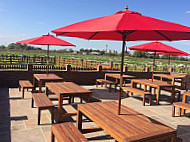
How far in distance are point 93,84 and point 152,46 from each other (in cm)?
432

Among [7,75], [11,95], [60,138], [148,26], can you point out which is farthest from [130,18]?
[7,75]

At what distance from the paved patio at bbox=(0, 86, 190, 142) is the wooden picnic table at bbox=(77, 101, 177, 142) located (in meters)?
0.86

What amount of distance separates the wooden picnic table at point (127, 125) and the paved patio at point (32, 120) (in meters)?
0.86

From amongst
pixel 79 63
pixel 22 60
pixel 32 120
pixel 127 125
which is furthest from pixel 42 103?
pixel 79 63

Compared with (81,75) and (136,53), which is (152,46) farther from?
(136,53)

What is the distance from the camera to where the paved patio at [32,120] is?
12.4 feet

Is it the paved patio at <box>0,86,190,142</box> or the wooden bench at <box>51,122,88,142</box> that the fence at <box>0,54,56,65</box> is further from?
the wooden bench at <box>51,122,88,142</box>

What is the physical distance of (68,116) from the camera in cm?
473

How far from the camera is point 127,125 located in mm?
2697

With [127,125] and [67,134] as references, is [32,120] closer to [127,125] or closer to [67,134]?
[67,134]

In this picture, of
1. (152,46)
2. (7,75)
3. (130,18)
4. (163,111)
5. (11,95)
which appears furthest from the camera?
(7,75)

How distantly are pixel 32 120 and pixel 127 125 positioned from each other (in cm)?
283

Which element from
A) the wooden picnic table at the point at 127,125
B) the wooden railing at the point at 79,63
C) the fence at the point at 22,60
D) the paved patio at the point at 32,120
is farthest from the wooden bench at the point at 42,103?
the wooden railing at the point at 79,63

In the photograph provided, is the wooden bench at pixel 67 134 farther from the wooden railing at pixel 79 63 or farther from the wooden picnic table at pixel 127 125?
the wooden railing at pixel 79 63
